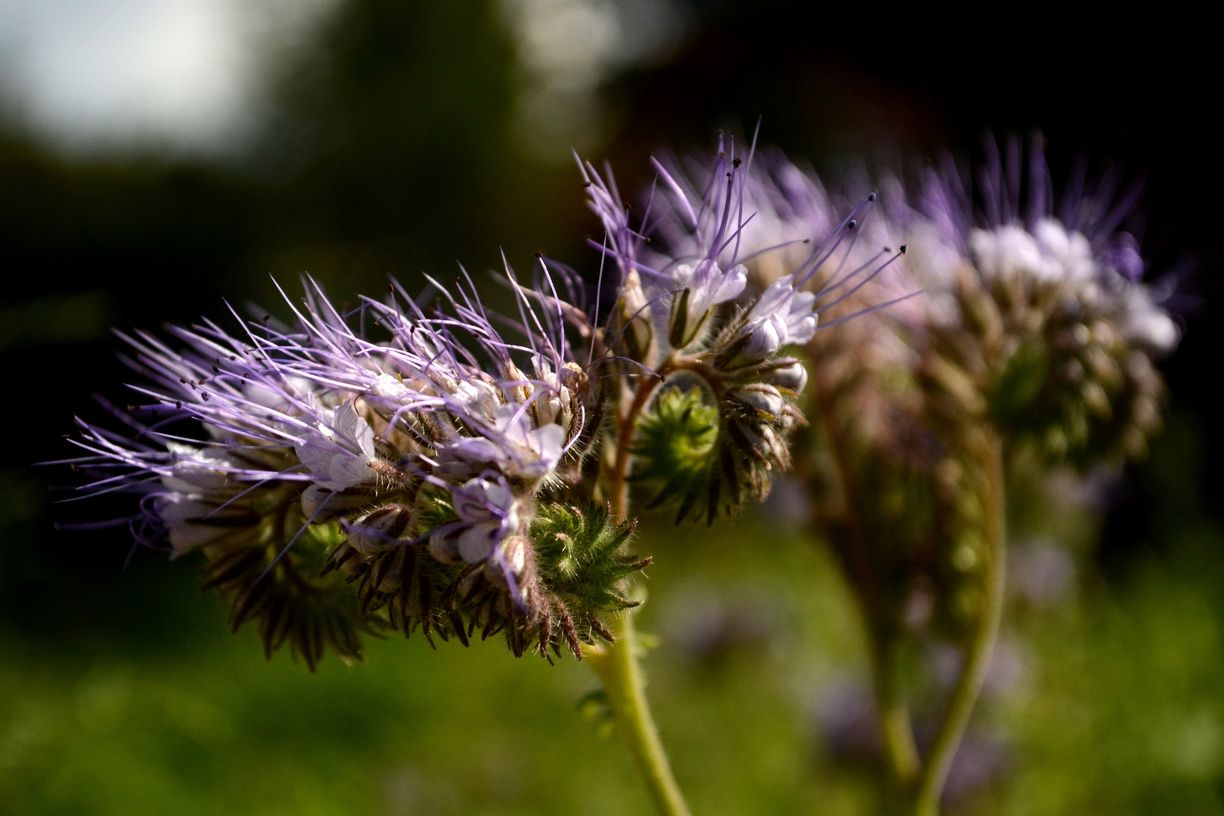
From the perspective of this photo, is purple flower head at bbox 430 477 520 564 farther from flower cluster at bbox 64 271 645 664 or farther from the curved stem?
the curved stem

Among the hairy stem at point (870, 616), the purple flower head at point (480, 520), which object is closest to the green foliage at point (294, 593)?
the purple flower head at point (480, 520)

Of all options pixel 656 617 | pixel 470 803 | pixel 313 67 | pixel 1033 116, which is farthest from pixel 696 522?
pixel 313 67

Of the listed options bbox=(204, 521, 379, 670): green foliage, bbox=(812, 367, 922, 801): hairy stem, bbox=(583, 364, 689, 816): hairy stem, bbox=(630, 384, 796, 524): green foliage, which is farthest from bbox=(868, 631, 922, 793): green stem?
bbox=(204, 521, 379, 670): green foliage

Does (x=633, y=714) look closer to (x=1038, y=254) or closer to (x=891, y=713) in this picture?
(x=891, y=713)

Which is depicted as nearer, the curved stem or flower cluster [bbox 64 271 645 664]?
flower cluster [bbox 64 271 645 664]

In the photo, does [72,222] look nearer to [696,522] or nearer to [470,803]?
[470,803]

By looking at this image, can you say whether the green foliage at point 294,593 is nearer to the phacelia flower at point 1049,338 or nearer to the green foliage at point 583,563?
the green foliage at point 583,563

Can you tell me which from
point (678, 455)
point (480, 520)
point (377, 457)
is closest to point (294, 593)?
point (377, 457)
